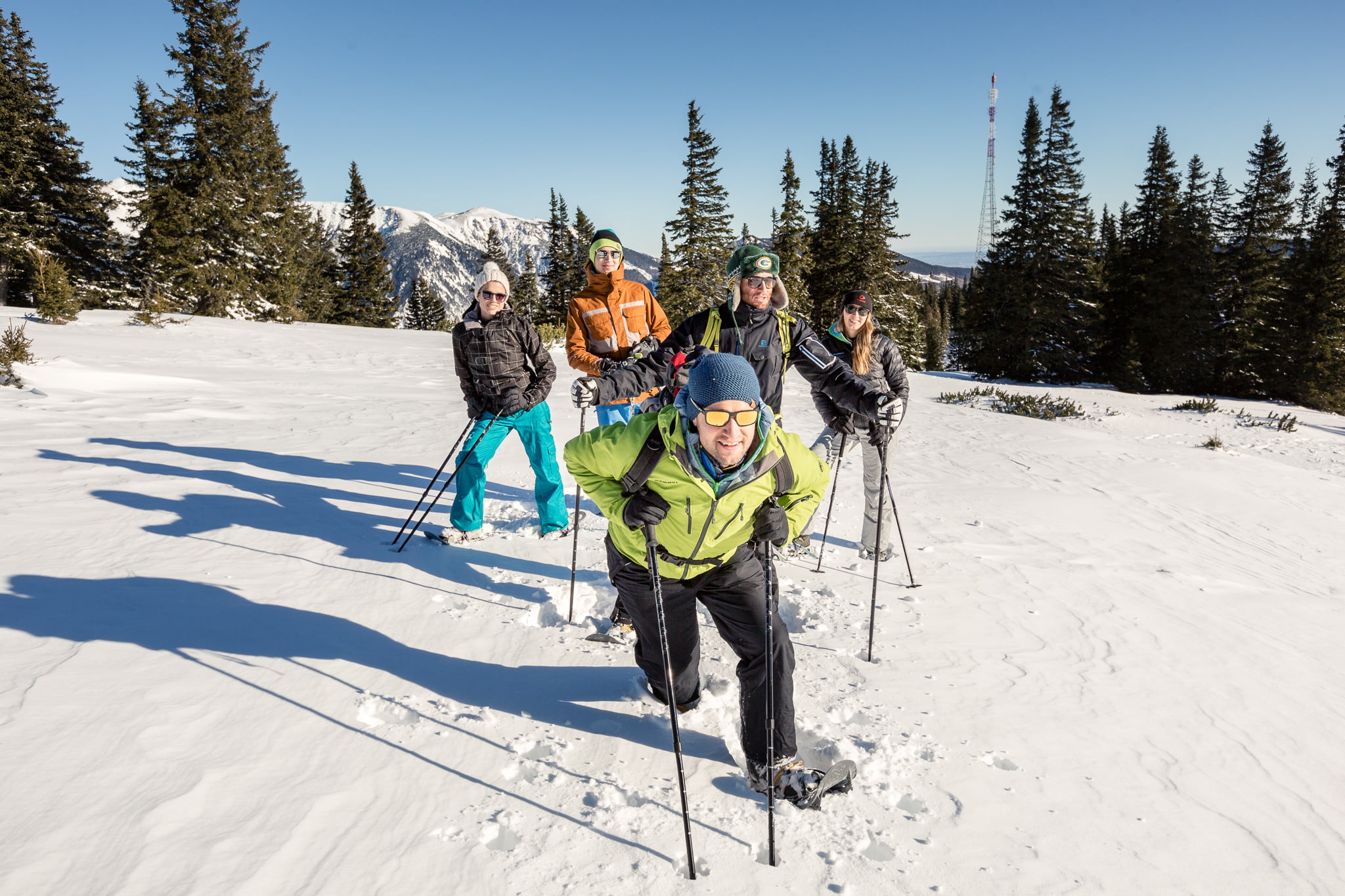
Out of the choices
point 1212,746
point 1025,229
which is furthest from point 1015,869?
point 1025,229

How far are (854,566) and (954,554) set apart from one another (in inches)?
43.2

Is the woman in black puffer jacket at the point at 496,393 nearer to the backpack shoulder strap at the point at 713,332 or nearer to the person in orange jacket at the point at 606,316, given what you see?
the person in orange jacket at the point at 606,316

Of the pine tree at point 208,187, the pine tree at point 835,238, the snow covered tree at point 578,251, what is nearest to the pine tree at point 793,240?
the pine tree at point 835,238

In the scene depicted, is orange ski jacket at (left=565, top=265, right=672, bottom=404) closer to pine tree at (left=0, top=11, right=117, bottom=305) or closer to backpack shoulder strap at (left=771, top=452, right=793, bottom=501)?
backpack shoulder strap at (left=771, top=452, right=793, bottom=501)

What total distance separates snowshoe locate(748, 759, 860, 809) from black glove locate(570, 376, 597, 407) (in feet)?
7.51

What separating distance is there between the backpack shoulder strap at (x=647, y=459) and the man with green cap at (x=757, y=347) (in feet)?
4.70

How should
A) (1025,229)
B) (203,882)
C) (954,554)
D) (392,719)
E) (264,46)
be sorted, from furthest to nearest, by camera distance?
(1025,229)
(264,46)
(954,554)
(392,719)
(203,882)

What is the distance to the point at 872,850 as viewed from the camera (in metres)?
2.58

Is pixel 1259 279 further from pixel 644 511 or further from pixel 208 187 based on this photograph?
pixel 208 187

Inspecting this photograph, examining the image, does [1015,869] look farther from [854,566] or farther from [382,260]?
[382,260]

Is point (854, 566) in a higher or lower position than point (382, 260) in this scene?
lower

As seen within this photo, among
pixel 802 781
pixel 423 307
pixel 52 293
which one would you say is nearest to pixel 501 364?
pixel 802 781

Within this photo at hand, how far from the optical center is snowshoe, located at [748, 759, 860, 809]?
2.78 m

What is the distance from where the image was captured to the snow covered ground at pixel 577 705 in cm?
247
